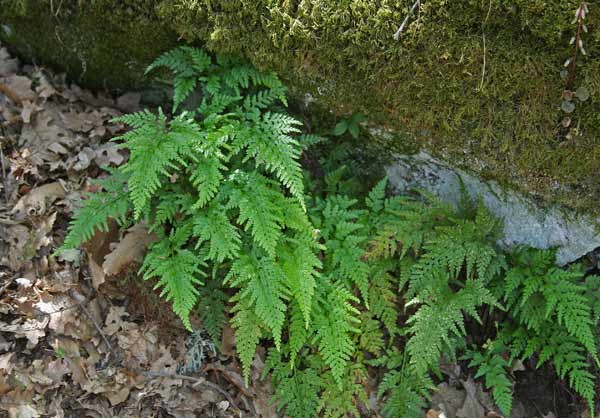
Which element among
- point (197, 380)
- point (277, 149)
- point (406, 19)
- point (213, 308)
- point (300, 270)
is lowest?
point (197, 380)

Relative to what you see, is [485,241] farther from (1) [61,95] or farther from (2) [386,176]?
(1) [61,95]

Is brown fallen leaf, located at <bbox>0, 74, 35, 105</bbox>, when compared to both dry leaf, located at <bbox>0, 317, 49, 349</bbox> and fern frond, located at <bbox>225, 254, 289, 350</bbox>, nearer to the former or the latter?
dry leaf, located at <bbox>0, 317, 49, 349</bbox>

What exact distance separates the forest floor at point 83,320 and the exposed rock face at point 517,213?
3.74 ft

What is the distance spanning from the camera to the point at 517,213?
4.36 meters

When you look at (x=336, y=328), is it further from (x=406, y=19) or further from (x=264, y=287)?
(x=406, y=19)

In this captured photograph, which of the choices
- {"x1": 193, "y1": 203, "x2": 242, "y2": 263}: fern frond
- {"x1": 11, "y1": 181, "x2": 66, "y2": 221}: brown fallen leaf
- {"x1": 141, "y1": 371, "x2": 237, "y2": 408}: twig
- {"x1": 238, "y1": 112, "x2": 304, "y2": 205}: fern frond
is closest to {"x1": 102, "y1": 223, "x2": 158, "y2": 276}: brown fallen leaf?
{"x1": 193, "y1": 203, "x2": 242, "y2": 263}: fern frond

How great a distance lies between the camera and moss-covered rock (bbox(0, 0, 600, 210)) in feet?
12.1

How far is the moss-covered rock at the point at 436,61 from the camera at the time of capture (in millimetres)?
3680

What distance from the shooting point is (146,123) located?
3.87 m

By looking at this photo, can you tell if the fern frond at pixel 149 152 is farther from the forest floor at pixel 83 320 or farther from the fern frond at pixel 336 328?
the fern frond at pixel 336 328

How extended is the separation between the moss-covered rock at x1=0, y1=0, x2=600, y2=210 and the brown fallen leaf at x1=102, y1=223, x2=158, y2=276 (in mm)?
1456

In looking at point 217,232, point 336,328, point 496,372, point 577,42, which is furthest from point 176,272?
point 577,42

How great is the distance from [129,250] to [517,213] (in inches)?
116

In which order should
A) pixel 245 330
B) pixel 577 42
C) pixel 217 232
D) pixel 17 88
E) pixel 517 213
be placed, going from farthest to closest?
pixel 17 88
pixel 517 213
pixel 245 330
pixel 217 232
pixel 577 42
